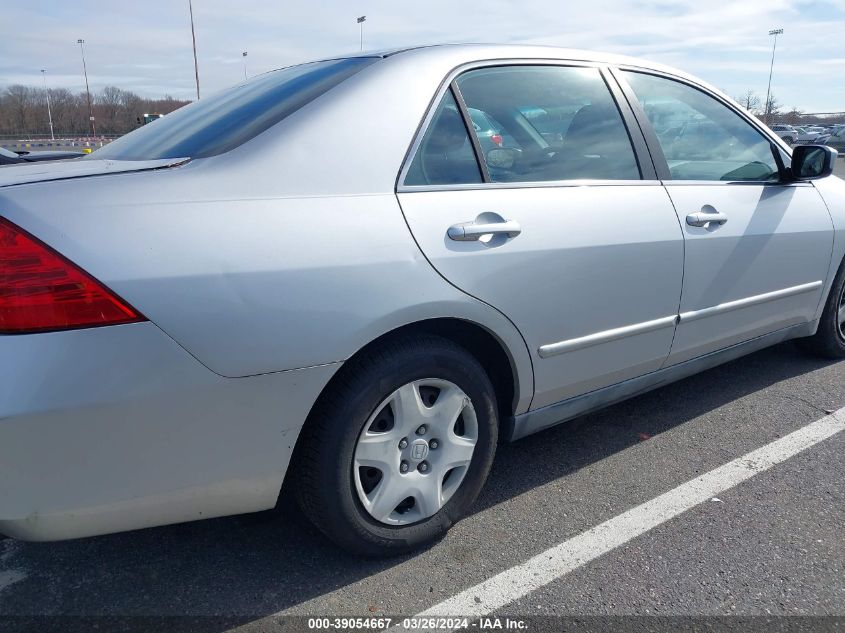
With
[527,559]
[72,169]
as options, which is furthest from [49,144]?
[527,559]

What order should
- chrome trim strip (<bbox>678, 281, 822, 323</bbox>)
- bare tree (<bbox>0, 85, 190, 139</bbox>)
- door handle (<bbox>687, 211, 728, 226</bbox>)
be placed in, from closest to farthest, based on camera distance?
door handle (<bbox>687, 211, 728, 226</bbox>) < chrome trim strip (<bbox>678, 281, 822, 323</bbox>) < bare tree (<bbox>0, 85, 190, 139</bbox>)

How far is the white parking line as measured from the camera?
6.74ft

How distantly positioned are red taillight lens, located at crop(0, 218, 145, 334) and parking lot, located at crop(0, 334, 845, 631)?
0.92 meters

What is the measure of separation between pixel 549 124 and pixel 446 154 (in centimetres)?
64

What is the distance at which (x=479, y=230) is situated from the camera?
213 cm

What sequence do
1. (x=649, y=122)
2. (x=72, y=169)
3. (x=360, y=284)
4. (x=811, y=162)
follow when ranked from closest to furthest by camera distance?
(x=360, y=284) → (x=72, y=169) → (x=649, y=122) → (x=811, y=162)

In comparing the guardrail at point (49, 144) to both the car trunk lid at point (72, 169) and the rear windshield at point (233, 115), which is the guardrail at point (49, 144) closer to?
the rear windshield at point (233, 115)

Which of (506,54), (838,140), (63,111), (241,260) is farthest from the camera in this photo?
(63,111)

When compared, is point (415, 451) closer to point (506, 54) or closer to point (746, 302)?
point (506, 54)

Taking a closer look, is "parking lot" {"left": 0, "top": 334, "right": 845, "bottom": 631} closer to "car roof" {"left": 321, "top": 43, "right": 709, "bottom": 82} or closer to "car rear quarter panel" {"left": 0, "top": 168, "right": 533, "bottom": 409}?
"car rear quarter panel" {"left": 0, "top": 168, "right": 533, "bottom": 409}

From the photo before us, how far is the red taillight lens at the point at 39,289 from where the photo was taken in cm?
154

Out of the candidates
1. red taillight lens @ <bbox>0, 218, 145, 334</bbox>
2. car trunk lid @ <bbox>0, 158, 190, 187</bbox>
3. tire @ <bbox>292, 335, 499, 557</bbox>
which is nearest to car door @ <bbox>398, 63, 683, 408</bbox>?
tire @ <bbox>292, 335, 499, 557</bbox>

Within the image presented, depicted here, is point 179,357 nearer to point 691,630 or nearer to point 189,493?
point 189,493

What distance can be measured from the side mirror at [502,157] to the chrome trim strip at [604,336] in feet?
2.08
